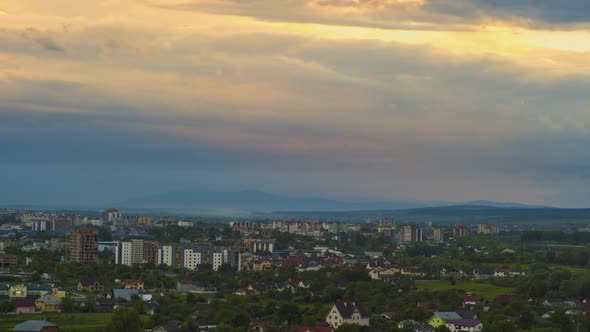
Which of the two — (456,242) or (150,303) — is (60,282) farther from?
(456,242)

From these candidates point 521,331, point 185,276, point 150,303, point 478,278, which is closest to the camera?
point 521,331

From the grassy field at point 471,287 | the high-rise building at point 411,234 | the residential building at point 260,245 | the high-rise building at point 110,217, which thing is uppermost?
the high-rise building at point 110,217

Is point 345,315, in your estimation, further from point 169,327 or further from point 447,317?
point 169,327

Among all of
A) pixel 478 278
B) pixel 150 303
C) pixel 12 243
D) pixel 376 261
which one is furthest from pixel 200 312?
pixel 12 243

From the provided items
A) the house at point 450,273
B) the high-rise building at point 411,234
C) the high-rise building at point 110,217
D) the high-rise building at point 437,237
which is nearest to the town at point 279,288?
the house at point 450,273

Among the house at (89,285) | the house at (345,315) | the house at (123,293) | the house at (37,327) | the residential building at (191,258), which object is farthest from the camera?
the residential building at (191,258)

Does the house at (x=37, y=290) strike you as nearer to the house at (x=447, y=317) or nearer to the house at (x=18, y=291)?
the house at (x=18, y=291)
